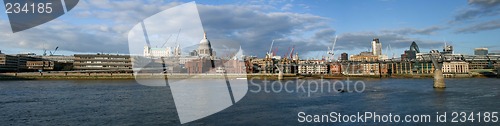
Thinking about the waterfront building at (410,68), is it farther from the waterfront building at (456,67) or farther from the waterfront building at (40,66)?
the waterfront building at (40,66)

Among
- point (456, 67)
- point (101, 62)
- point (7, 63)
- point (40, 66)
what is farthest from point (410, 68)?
point (7, 63)

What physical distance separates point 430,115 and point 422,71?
12286cm

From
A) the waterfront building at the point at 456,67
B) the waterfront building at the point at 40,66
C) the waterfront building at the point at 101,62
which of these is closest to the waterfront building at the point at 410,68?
the waterfront building at the point at 456,67

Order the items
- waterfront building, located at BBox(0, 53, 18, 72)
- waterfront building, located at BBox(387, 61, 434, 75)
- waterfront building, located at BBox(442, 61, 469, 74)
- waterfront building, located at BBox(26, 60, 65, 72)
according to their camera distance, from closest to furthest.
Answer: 1. waterfront building, located at BBox(0, 53, 18, 72)
2. waterfront building, located at BBox(26, 60, 65, 72)
3. waterfront building, located at BBox(387, 61, 434, 75)
4. waterfront building, located at BBox(442, 61, 469, 74)

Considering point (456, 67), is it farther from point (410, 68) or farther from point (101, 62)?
point (101, 62)

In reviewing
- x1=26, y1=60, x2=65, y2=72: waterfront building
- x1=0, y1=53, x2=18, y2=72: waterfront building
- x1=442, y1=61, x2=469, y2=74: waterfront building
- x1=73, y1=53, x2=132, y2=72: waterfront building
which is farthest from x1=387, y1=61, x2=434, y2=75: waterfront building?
x1=0, y1=53, x2=18, y2=72: waterfront building

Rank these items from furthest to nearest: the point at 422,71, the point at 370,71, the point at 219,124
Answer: the point at 370,71, the point at 422,71, the point at 219,124

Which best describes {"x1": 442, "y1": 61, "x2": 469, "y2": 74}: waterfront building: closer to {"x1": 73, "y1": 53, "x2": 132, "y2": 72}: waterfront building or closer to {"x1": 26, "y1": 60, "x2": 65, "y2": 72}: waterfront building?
{"x1": 73, "y1": 53, "x2": 132, "y2": 72}: waterfront building

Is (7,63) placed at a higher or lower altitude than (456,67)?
higher

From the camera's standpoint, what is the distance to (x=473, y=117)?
1708 cm

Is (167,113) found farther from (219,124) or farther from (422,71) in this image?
(422,71)

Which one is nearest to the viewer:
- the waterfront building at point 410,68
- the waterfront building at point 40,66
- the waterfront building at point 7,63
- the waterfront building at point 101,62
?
the waterfront building at point 7,63

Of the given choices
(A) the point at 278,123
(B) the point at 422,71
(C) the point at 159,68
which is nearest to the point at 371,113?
(A) the point at 278,123

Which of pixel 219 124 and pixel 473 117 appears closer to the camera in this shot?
pixel 219 124
